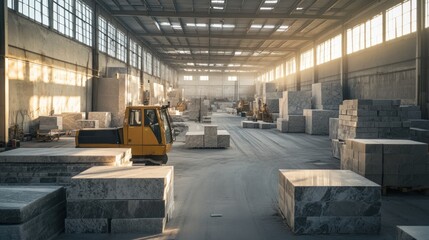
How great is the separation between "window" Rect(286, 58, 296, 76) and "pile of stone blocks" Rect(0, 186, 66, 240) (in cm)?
3905

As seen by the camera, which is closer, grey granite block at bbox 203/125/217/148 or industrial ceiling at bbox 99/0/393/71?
grey granite block at bbox 203/125/217/148

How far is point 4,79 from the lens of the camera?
1320 cm

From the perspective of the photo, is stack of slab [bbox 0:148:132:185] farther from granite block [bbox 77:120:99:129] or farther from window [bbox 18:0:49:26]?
granite block [bbox 77:120:99:129]

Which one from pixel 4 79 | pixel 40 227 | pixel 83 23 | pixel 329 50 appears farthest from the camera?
pixel 329 50

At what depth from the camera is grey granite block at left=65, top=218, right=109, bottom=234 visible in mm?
5406

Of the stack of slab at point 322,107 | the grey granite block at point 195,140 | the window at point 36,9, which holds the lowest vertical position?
the grey granite block at point 195,140

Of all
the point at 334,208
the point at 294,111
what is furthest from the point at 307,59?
the point at 334,208

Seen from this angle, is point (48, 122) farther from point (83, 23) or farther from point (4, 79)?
point (83, 23)

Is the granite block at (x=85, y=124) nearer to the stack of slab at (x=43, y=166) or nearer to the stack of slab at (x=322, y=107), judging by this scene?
the stack of slab at (x=43, y=166)

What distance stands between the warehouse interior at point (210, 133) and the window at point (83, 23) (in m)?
0.16

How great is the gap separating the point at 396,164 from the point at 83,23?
19201 mm

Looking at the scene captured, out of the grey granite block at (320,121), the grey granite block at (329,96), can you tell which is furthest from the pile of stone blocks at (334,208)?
the grey granite block at (329,96)

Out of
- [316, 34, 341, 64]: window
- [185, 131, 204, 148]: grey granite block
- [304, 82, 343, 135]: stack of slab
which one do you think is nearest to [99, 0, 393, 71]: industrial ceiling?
[316, 34, 341, 64]: window

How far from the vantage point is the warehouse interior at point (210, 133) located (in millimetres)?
5445
